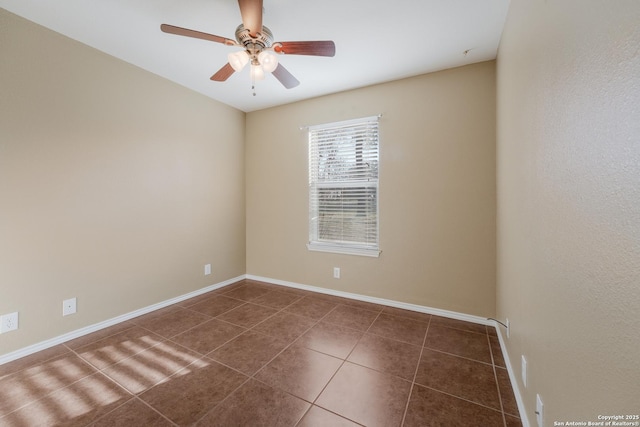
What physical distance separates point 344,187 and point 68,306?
9.47 feet

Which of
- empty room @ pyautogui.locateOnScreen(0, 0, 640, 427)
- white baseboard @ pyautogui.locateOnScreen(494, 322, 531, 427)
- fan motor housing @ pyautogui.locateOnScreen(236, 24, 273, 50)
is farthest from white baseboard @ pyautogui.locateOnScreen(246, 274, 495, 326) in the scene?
fan motor housing @ pyautogui.locateOnScreen(236, 24, 273, 50)

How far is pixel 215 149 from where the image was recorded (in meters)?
Result: 3.33

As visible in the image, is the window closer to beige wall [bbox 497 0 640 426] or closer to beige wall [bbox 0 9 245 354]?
beige wall [bbox 0 9 245 354]

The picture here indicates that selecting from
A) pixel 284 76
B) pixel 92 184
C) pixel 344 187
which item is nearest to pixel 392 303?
pixel 344 187

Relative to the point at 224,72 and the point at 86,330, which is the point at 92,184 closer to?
the point at 86,330

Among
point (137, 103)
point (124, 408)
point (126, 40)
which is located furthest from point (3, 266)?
point (126, 40)

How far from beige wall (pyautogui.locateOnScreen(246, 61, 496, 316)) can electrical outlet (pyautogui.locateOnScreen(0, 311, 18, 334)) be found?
97.8 inches

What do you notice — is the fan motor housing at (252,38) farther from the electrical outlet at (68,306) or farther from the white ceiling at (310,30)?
the electrical outlet at (68,306)

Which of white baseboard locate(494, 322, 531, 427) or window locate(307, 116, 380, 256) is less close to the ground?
window locate(307, 116, 380, 256)

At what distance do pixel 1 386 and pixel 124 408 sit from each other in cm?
91

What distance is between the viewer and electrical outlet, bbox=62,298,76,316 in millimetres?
2066

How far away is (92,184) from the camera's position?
221cm

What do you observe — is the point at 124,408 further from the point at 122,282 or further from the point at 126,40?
the point at 126,40

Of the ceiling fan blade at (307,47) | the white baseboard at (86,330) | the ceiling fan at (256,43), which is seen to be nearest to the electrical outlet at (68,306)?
the white baseboard at (86,330)
